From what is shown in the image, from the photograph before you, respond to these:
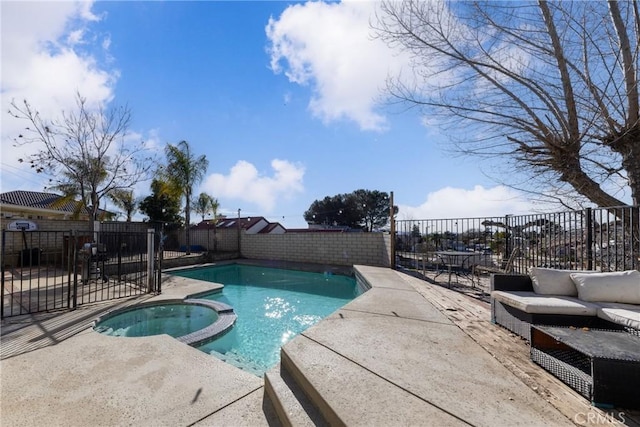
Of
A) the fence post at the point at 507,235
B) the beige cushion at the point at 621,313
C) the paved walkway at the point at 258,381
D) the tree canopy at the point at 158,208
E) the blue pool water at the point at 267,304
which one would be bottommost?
the blue pool water at the point at 267,304

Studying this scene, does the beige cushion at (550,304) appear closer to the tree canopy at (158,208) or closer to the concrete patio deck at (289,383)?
the concrete patio deck at (289,383)

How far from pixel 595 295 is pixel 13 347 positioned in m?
6.28

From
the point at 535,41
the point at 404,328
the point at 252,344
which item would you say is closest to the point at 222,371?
the point at 252,344

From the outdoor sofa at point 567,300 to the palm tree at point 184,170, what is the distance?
12.6 meters

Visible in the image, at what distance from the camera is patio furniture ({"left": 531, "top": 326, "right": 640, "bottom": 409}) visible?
1761 mm

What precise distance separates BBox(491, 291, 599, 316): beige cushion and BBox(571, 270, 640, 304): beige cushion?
0.16 metres

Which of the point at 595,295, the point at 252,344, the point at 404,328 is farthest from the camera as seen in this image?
the point at 252,344

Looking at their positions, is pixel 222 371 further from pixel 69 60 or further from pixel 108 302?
pixel 69 60

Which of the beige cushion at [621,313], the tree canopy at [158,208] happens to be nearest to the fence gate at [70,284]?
the beige cushion at [621,313]

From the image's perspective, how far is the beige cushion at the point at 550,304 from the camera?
271 cm

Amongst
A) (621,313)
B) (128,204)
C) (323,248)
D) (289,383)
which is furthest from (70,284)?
(128,204)

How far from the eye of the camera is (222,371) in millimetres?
2508

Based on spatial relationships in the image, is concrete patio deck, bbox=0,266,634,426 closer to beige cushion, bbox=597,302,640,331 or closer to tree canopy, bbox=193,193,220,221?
beige cushion, bbox=597,302,640,331

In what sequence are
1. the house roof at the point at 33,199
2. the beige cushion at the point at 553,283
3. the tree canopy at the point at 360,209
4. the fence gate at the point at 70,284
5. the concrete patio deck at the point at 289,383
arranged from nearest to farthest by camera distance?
the concrete patio deck at the point at 289,383
the beige cushion at the point at 553,283
the fence gate at the point at 70,284
the house roof at the point at 33,199
the tree canopy at the point at 360,209
